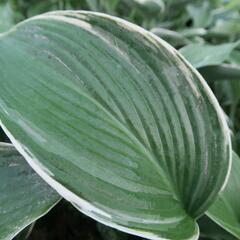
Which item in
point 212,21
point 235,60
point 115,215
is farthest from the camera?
point 212,21

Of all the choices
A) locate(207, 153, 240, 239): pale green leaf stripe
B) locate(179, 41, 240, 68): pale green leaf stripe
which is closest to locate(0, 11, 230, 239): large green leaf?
locate(207, 153, 240, 239): pale green leaf stripe

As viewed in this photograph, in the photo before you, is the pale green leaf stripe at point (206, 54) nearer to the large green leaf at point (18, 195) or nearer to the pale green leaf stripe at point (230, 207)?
the pale green leaf stripe at point (230, 207)

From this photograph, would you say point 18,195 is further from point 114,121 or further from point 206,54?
point 206,54

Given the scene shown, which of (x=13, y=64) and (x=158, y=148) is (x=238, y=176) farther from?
(x=13, y=64)

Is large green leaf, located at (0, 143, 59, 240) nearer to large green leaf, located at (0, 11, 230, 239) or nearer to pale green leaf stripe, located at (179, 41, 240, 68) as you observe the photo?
large green leaf, located at (0, 11, 230, 239)

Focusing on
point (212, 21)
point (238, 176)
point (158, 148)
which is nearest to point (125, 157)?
point (158, 148)

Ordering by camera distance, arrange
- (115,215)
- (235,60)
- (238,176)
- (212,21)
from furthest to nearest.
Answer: (212,21) → (235,60) → (238,176) → (115,215)
